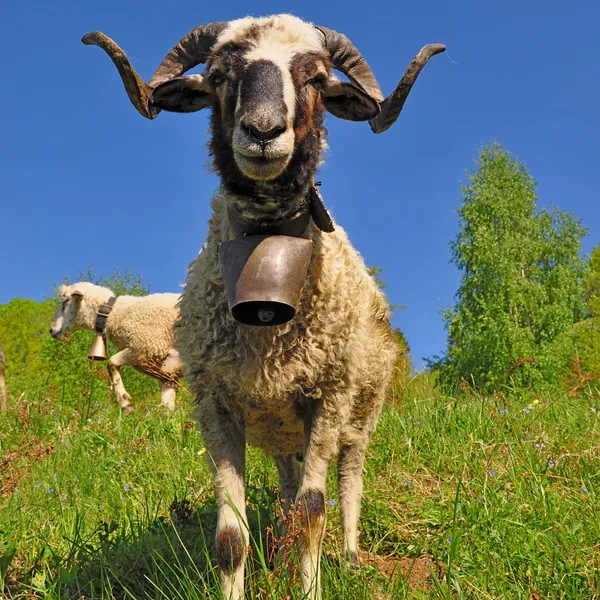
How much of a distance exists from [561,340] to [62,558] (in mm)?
26617

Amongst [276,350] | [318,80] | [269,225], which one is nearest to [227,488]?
[276,350]

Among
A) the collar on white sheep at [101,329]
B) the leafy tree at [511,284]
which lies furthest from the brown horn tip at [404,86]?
the leafy tree at [511,284]

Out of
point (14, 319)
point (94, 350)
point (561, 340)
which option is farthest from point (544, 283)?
point (14, 319)

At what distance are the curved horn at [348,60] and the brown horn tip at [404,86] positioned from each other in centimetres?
18

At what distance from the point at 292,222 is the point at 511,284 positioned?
84.8 ft

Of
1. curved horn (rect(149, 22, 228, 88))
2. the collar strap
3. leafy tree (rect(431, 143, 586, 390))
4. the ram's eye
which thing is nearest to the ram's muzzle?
the ram's eye

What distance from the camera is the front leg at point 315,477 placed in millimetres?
3363

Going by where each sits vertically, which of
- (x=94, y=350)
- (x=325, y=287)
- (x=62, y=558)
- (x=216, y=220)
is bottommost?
(x=62, y=558)

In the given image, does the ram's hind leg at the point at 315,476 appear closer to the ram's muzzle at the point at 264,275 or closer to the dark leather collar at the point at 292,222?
the ram's muzzle at the point at 264,275

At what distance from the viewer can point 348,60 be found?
3924mm

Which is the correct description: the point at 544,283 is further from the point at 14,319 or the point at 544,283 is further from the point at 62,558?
the point at 14,319

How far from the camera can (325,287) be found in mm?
3697

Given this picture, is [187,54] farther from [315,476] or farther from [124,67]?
[315,476]

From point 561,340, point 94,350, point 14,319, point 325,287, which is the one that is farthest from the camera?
point 14,319
